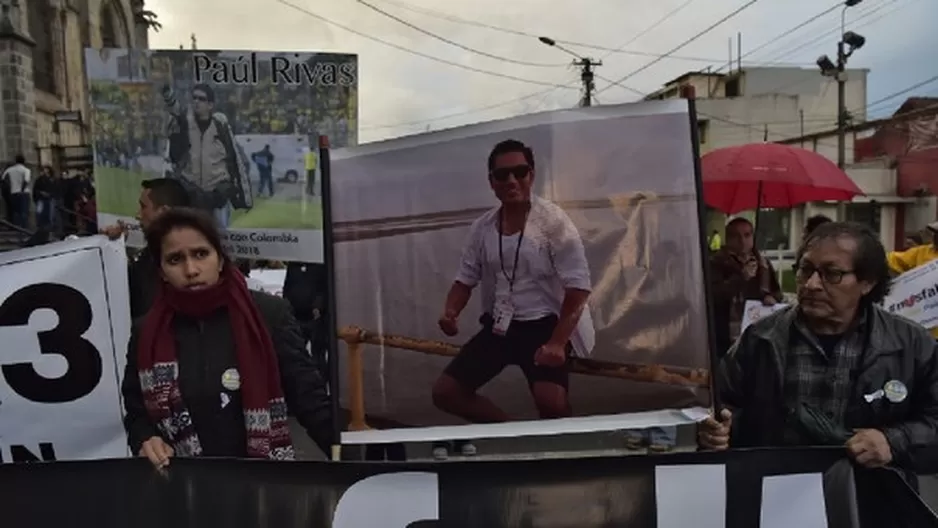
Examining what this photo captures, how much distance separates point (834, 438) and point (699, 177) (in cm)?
79

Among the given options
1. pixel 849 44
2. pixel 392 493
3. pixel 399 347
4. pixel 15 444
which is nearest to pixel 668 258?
pixel 399 347

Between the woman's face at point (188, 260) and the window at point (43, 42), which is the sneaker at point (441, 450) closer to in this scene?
the woman's face at point (188, 260)

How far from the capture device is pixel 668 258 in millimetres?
Answer: 2266

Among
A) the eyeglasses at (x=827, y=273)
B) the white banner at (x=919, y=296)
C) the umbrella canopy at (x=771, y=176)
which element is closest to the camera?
the eyeglasses at (x=827, y=273)

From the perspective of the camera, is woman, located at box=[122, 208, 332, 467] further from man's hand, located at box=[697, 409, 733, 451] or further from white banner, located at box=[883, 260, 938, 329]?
white banner, located at box=[883, 260, 938, 329]

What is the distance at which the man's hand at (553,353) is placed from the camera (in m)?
2.36

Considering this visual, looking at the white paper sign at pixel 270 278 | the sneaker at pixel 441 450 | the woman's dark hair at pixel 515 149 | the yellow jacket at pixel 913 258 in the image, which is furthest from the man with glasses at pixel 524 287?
the white paper sign at pixel 270 278

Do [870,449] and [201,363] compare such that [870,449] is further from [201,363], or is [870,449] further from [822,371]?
[201,363]

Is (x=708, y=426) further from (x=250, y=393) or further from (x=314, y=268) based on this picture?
(x=314, y=268)

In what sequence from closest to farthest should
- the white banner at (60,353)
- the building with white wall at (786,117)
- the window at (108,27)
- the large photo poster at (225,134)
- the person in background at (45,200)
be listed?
the white banner at (60,353) < the large photo poster at (225,134) < the person in background at (45,200) < the building with white wall at (786,117) < the window at (108,27)

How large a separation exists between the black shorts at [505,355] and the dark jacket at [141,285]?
1504 mm

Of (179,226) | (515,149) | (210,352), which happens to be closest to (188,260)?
(179,226)

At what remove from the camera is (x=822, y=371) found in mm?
2143

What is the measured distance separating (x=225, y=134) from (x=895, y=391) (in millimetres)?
3390
